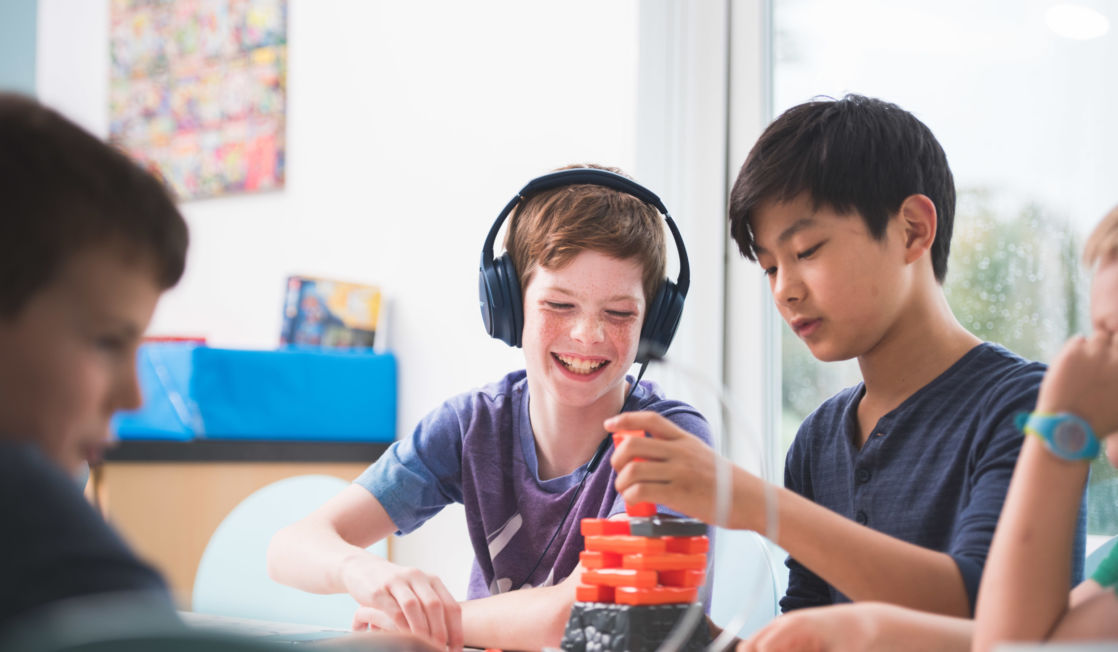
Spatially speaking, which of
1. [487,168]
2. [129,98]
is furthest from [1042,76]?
[129,98]

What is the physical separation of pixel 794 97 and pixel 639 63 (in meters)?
0.32

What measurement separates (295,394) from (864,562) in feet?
5.55

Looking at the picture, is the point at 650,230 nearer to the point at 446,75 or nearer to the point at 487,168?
the point at 487,168

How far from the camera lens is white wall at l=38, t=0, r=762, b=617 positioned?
77.5 inches

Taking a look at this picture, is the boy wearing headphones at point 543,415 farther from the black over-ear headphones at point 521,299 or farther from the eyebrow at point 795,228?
the eyebrow at point 795,228

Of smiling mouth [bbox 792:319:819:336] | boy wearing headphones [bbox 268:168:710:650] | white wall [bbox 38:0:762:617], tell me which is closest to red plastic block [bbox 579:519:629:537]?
boy wearing headphones [bbox 268:168:710:650]

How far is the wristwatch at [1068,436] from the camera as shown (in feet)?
2.08

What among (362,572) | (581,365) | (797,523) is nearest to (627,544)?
(797,523)

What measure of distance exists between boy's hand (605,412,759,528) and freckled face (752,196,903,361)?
0.35m

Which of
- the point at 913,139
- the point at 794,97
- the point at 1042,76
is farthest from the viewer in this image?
the point at 794,97

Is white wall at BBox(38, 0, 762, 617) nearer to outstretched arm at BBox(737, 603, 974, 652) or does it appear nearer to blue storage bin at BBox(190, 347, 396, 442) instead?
blue storage bin at BBox(190, 347, 396, 442)

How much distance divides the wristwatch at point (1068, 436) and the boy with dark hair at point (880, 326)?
22 cm

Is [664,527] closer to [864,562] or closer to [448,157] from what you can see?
[864,562]

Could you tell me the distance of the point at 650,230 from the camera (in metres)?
1.23
